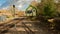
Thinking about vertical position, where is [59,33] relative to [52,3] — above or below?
below

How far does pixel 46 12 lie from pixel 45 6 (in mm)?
1170

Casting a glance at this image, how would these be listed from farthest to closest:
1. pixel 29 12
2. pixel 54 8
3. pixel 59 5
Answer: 1. pixel 29 12
2. pixel 54 8
3. pixel 59 5

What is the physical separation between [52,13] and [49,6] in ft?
4.45

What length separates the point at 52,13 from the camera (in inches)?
1109

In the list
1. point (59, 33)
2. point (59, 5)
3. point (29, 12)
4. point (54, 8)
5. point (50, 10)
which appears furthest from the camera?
point (29, 12)

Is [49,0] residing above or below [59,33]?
above

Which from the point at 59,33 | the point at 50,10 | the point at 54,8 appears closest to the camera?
the point at 59,33

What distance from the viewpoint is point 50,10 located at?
2852cm

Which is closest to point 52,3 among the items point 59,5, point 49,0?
point 49,0

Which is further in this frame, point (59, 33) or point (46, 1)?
point (46, 1)

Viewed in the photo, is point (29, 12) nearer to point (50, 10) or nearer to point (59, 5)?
point (50, 10)

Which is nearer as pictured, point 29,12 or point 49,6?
point 49,6

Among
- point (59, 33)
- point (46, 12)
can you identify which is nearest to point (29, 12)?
point (46, 12)

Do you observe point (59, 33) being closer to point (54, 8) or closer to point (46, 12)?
point (54, 8)
